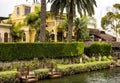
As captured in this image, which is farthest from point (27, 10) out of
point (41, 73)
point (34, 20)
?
point (41, 73)

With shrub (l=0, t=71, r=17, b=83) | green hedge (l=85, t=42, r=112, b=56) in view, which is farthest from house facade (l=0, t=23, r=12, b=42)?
shrub (l=0, t=71, r=17, b=83)

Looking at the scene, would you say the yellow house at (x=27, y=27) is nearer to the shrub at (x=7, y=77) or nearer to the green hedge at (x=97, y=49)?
the green hedge at (x=97, y=49)

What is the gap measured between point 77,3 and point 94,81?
57.8 feet

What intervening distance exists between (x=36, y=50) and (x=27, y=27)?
923 inches

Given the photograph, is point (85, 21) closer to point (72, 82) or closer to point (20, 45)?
point (20, 45)

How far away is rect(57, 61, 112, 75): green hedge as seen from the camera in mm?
33688

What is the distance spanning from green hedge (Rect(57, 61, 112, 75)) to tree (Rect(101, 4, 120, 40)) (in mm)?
25869

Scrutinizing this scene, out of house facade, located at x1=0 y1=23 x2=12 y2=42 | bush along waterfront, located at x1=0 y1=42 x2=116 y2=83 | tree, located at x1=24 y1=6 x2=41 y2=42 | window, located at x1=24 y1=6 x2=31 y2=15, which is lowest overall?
bush along waterfront, located at x1=0 y1=42 x2=116 y2=83

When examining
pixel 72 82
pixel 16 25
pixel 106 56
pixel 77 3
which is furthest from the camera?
pixel 16 25

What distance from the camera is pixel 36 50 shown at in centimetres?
3503

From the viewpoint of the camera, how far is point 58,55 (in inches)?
1523

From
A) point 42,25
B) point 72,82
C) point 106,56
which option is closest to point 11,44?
point 42,25

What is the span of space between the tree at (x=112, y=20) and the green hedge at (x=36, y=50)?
2816cm

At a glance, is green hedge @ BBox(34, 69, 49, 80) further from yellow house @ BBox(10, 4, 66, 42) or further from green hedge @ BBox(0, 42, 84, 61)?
yellow house @ BBox(10, 4, 66, 42)
